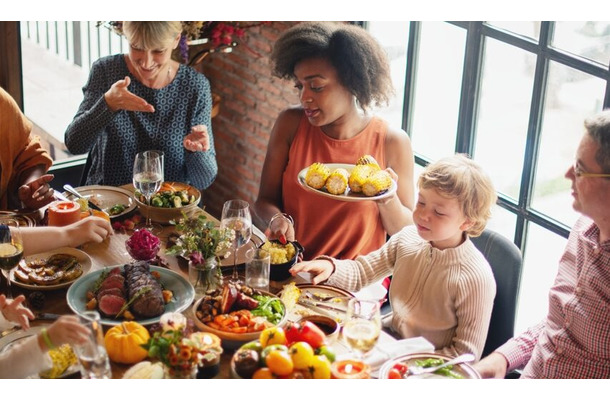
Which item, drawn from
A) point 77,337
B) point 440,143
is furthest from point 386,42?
point 77,337

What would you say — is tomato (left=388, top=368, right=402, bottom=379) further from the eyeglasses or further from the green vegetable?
the eyeglasses

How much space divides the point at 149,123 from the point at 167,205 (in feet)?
2.12

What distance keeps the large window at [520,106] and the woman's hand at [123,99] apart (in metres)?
1.45

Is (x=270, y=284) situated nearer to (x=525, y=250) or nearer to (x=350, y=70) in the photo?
(x=350, y=70)

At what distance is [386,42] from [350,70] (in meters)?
1.18

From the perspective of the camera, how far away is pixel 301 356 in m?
2.05

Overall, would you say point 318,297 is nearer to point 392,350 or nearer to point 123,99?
point 392,350

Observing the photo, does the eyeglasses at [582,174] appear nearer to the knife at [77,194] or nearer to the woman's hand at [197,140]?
the woman's hand at [197,140]

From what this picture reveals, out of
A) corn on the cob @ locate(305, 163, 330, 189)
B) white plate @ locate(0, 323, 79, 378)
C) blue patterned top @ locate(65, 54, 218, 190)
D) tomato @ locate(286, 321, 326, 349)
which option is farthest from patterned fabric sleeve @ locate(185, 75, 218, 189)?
tomato @ locate(286, 321, 326, 349)

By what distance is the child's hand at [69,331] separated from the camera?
6.27ft

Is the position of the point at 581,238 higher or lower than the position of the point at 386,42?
lower

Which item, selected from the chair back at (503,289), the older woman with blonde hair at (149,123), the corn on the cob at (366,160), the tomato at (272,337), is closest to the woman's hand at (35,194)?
the older woman with blonde hair at (149,123)

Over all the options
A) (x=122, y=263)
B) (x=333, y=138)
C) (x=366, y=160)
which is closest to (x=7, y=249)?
(x=122, y=263)
